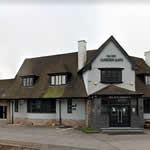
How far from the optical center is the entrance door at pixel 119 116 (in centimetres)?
1856

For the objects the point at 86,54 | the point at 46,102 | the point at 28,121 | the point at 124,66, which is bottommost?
the point at 28,121

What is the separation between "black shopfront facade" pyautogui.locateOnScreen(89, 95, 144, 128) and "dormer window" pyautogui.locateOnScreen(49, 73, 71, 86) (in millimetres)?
5377

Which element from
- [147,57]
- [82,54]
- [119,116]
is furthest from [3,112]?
[147,57]

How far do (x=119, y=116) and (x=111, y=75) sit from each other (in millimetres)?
4539

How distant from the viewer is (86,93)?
2081cm

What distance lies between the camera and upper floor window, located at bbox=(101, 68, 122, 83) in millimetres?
20969

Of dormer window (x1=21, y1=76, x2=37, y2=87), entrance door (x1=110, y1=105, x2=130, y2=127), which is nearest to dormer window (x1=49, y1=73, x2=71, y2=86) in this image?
dormer window (x1=21, y1=76, x2=37, y2=87)

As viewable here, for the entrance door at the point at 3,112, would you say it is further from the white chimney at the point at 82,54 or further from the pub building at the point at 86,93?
the white chimney at the point at 82,54

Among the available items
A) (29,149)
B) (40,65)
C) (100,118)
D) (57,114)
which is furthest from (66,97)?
(29,149)

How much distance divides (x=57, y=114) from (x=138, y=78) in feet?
34.6

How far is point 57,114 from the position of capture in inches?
888

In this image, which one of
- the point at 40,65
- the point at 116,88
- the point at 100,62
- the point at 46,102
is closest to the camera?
the point at 116,88

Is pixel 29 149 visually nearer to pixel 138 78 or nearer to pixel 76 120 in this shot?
pixel 76 120

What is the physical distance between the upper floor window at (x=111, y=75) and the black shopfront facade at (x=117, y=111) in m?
2.74
